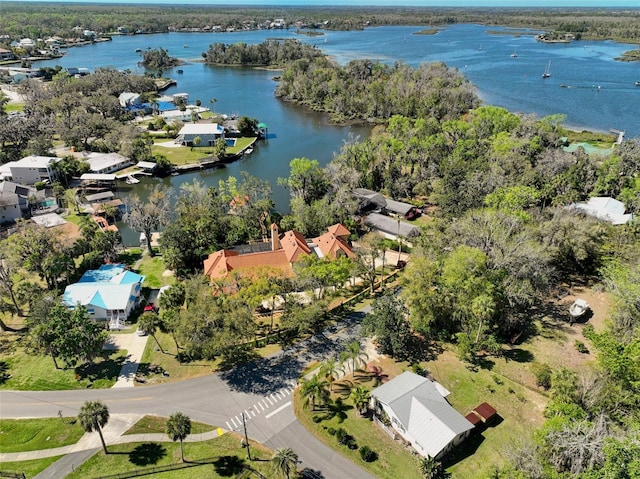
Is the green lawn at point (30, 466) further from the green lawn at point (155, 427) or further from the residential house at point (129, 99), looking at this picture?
the residential house at point (129, 99)

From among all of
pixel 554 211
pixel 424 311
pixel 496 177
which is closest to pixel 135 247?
pixel 424 311

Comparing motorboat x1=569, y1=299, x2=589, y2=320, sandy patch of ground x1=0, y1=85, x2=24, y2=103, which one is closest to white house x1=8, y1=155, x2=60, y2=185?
sandy patch of ground x1=0, y1=85, x2=24, y2=103

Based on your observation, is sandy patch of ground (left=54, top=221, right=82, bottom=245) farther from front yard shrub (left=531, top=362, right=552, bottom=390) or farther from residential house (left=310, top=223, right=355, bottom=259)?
front yard shrub (left=531, top=362, right=552, bottom=390)

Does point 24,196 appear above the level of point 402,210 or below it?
above

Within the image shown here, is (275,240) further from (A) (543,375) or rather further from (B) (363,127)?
(B) (363,127)

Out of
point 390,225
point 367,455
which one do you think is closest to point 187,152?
point 390,225

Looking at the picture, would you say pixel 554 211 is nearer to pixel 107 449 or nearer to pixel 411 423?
pixel 411 423
